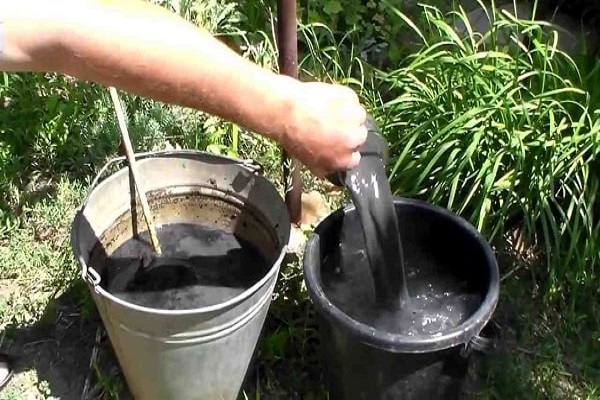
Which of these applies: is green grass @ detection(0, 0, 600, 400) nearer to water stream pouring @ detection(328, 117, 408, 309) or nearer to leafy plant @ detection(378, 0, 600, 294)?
leafy plant @ detection(378, 0, 600, 294)

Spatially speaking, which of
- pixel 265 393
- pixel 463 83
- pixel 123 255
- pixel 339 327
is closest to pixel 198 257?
pixel 123 255

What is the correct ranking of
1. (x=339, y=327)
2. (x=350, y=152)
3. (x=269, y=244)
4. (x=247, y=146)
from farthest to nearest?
1. (x=247, y=146)
2. (x=269, y=244)
3. (x=339, y=327)
4. (x=350, y=152)

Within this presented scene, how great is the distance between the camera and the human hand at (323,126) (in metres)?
1.82

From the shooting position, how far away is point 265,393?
2.43 m

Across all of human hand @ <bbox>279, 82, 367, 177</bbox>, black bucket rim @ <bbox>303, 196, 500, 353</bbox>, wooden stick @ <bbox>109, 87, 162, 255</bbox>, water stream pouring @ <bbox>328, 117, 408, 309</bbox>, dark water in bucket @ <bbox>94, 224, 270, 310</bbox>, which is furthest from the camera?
dark water in bucket @ <bbox>94, 224, 270, 310</bbox>

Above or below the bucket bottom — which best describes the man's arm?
above

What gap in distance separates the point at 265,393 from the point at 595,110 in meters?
1.16

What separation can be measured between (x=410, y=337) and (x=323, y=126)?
487mm

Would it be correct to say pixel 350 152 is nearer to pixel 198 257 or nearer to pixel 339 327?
pixel 339 327

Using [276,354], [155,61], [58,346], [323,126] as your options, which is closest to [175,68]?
[155,61]

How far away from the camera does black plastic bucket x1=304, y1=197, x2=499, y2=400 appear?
78.2 inches

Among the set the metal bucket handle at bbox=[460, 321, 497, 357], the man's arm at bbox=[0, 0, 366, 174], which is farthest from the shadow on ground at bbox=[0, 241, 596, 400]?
the man's arm at bbox=[0, 0, 366, 174]

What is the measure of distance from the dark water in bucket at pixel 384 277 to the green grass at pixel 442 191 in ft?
0.70

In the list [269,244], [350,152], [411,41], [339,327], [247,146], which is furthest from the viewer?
[411,41]
